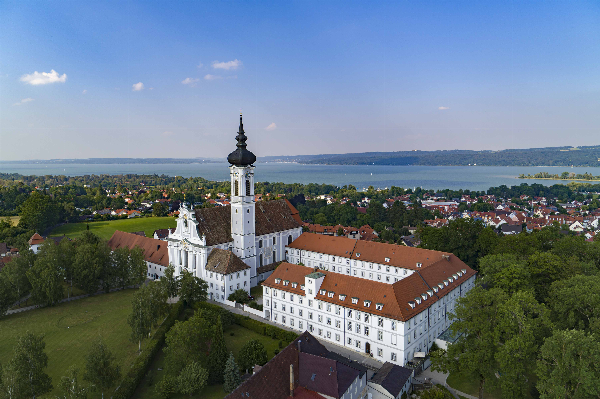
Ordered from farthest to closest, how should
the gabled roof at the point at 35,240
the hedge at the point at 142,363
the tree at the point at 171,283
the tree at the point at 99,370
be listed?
the gabled roof at the point at 35,240 → the tree at the point at 171,283 → the hedge at the point at 142,363 → the tree at the point at 99,370

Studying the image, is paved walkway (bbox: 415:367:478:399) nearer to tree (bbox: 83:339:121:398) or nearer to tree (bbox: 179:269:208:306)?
tree (bbox: 83:339:121:398)

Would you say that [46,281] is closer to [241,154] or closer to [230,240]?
[230,240]

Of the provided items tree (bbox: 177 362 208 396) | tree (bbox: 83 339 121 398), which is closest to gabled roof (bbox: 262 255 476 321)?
tree (bbox: 177 362 208 396)

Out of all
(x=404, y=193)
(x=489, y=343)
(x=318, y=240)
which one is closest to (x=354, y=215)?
(x=318, y=240)

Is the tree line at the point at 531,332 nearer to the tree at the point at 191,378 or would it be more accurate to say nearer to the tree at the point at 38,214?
the tree at the point at 191,378

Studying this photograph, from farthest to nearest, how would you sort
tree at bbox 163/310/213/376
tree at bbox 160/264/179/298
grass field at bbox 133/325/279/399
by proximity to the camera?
1. tree at bbox 160/264/179/298
2. grass field at bbox 133/325/279/399
3. tree at bbox 163/310/213/376

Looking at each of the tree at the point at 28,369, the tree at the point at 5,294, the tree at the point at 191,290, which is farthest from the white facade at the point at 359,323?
the tree at the point at 5,294

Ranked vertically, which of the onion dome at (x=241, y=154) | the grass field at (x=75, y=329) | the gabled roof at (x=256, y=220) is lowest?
the grass field at (x=75, y=329)
